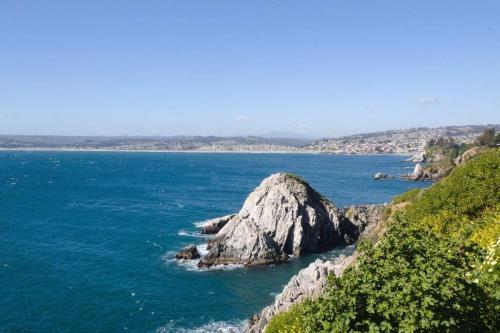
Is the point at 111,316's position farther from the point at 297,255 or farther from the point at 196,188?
the point at 196,188

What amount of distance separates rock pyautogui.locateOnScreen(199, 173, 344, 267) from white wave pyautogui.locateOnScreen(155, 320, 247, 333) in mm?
15562

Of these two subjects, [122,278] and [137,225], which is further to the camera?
[137,225]

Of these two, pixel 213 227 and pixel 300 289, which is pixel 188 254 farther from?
pixel 300 289

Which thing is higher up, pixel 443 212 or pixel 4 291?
pixel 443 212

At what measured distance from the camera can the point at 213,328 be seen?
39031mm

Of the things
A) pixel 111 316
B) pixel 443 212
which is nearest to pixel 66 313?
pixel 111 316

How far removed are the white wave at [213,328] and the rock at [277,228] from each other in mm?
15562

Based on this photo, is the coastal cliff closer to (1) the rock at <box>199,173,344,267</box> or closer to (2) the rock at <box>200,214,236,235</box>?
(1) the rock at <box>199,173,344,267</box>

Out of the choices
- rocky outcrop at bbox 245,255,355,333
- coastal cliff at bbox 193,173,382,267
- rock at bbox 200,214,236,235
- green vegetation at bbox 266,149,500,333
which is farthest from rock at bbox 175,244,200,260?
green vegetation at bbox 266,149,500,333

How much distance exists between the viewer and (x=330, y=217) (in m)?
66.1

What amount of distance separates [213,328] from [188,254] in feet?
66.9

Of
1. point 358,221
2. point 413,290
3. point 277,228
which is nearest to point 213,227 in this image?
point 277,228

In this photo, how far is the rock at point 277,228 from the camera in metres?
56.6

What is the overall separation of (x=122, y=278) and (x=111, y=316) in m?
10.4
